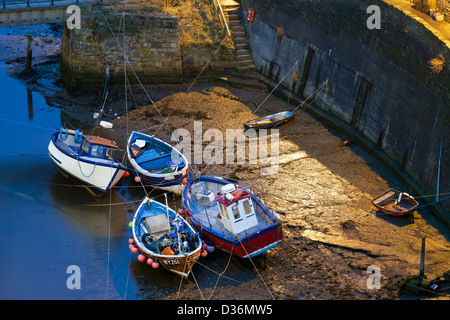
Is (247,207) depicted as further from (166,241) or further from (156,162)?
(156,162)

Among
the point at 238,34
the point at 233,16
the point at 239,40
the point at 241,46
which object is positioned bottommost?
the point at 241,46

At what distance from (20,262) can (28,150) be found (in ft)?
22.4

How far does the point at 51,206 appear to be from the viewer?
853 inches

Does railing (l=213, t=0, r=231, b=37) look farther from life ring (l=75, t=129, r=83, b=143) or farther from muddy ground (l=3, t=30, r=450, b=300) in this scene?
life ring (l=75, t=129, r=83, b=143)

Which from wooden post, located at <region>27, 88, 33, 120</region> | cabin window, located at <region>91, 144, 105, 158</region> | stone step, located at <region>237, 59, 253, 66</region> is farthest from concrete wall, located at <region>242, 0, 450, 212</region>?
wooden post, located at <region>27, 88, 33, 120</region>

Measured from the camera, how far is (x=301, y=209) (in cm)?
2123

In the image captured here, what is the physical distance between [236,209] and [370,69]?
30.9 feet

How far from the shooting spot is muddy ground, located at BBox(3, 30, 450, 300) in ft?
58.6

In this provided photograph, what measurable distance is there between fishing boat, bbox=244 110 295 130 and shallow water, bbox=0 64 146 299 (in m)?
6.56

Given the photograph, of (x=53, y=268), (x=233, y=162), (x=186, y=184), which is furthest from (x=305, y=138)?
(x=53, y=268)

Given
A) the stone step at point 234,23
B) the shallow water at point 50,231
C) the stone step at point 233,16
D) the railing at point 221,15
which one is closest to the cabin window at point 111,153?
the shallow water at point 50,231

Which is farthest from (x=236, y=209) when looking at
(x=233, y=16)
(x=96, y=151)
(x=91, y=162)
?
(x=233, y=16)
